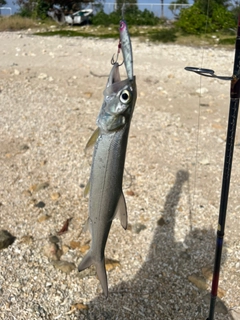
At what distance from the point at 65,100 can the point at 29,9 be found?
16848 millimetres

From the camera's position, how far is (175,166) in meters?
6.11

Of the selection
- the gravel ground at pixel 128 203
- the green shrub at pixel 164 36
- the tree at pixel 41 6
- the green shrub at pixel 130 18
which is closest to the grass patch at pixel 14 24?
the tree at pixel 41 6

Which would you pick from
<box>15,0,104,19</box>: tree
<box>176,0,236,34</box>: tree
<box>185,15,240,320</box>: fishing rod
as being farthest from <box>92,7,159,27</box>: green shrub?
<box>185,15,240,320</box>: fishing rod

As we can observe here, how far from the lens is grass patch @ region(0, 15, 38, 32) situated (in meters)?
19.0

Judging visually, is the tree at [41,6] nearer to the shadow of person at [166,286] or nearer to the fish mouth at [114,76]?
the shadow of person at [166,286]

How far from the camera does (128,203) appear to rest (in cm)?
526

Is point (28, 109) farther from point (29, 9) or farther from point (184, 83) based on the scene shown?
point (29, 9)

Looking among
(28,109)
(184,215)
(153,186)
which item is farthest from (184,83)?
(184,215)

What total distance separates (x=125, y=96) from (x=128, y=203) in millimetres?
3408

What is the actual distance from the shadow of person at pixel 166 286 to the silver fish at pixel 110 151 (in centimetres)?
166

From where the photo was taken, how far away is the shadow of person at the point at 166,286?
3721 mm

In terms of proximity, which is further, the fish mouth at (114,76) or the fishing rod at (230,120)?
the fishing rod at (230,120)

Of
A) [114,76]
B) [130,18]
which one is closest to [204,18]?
[130,18]

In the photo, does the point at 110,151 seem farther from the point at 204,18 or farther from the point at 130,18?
the point at 130,18
